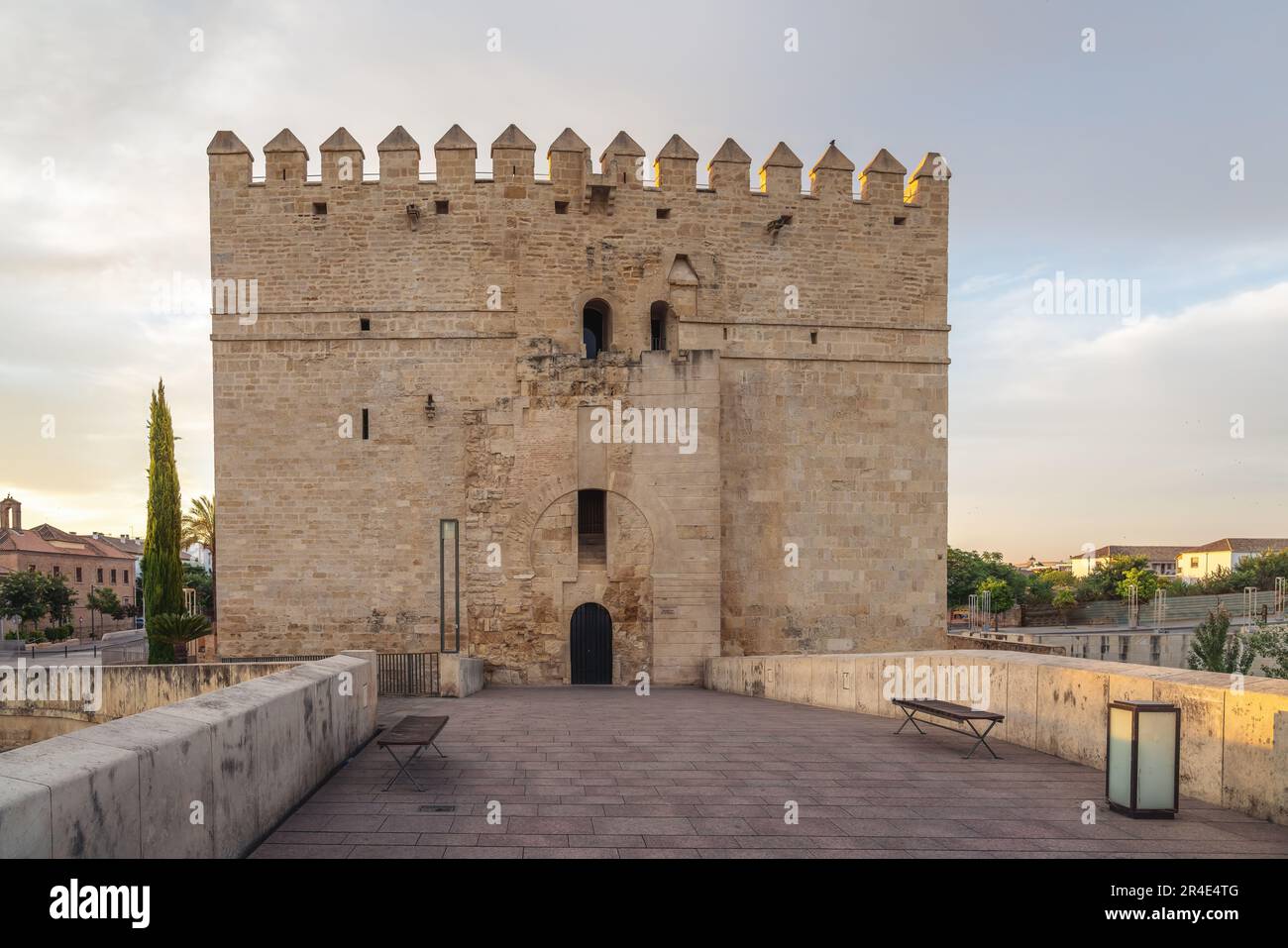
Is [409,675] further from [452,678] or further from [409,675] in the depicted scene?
[452,678]

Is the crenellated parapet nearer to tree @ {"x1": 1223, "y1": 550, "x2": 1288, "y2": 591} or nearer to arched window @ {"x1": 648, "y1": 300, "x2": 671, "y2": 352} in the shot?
arched window @ {"x1": 648, "y1": 300, "x2": 671, "y2": 352}

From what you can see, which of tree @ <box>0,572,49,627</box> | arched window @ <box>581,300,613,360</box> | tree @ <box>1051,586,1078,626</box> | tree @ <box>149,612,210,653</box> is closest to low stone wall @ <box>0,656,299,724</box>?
tree @ <box>149,612,210,653</box>

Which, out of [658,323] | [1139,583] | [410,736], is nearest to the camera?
[410,736]

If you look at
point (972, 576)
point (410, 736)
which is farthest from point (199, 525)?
point (972, 576)

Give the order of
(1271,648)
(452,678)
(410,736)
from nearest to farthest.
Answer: (410,736)
(452,678)
(1271,648)

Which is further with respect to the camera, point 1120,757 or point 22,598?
point 22,598

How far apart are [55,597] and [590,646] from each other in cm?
3550

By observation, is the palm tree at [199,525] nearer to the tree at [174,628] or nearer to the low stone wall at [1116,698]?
the tree at [174,628]

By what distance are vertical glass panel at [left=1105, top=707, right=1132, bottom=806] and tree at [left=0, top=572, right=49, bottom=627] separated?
4407 centimetres

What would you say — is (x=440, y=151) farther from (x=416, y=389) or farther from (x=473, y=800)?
(x=473, y=800)

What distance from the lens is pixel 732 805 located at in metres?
5.17

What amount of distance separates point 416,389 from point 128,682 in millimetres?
8416
